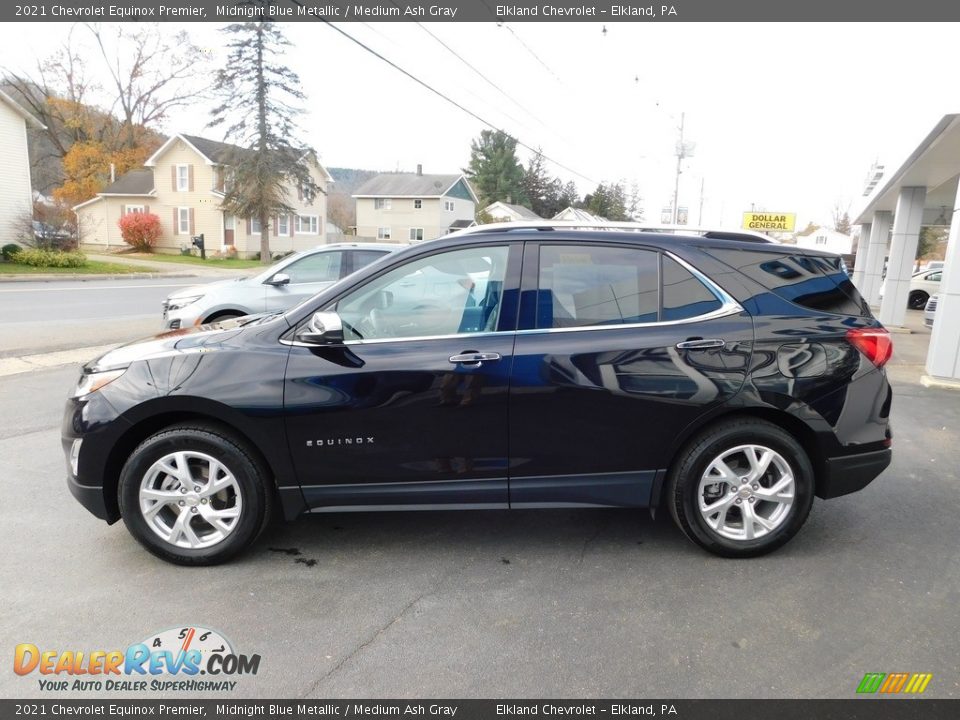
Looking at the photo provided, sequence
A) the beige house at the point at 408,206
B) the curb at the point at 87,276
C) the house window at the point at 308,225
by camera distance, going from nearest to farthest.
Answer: the curb at the point at 87,276
the house window at the point at 308,225
the beige house at the point at 408,206

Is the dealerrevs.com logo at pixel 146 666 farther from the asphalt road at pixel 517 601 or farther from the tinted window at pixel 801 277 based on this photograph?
the tinted window at pixel 801 277

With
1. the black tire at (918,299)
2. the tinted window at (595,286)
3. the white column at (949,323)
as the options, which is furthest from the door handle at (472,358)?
the black tire at (918,299)

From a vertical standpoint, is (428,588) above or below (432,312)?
below

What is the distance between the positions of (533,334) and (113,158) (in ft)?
189

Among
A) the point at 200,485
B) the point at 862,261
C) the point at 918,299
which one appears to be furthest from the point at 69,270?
the point at 862,261

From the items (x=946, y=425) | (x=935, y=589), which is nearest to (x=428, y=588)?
(x=935, y=589)

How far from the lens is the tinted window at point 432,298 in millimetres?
3676

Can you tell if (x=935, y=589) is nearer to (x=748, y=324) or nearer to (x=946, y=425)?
(x=748, y=324)

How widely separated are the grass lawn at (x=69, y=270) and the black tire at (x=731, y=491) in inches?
1064

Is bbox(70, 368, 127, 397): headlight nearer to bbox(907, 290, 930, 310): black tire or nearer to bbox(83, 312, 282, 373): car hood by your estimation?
bbox(83, 312, 282, 373): car hood

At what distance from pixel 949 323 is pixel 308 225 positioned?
46374mm

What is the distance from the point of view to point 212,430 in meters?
3.58

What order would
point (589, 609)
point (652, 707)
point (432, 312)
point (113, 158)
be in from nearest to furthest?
1. point (652, 707)
2. point (589, 609)
3. point (432, 312)
4. point (113, 158)

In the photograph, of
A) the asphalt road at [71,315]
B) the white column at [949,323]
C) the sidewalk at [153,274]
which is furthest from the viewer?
the sidewalk at [153,274]
